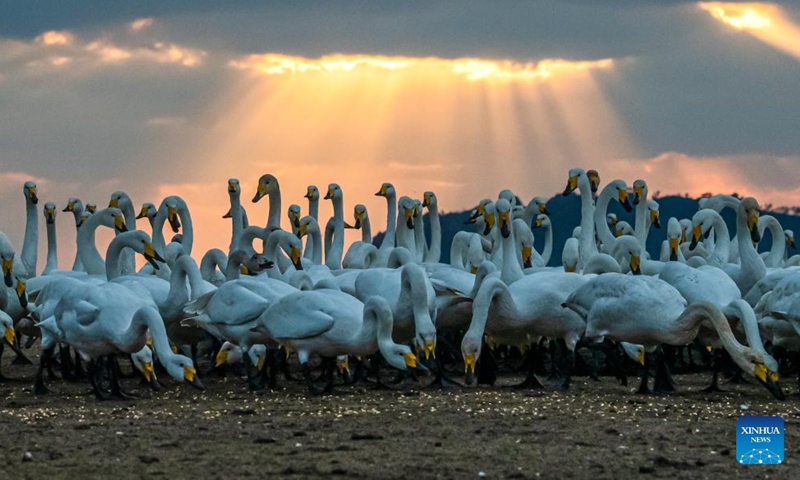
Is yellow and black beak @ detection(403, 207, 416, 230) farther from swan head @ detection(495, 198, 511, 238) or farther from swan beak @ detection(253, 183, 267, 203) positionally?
swan head @ detection(495, 198, 511, 238)

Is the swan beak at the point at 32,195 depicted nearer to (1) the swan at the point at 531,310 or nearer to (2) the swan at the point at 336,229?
(2) the swan at the point at 336,229

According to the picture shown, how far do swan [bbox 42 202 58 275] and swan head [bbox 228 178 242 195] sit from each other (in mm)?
3141

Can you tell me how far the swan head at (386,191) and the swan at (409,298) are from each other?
485 inches

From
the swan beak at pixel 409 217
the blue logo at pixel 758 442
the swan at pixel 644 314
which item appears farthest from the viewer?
the swan beak at pixel 409 217

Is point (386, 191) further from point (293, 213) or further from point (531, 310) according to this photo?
point (531, 310)

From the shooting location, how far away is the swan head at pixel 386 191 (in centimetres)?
3117

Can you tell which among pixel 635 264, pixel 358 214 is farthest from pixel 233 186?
pixel 635 264

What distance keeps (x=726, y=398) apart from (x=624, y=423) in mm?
2867

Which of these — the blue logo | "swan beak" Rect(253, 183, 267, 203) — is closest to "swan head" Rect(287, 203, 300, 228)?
"swan beak" Rect(253, 183, 267, 203)

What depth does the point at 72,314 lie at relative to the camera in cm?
1614

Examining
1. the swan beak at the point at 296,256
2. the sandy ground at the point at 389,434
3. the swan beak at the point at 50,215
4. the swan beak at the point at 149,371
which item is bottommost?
the sandy ground at the point at 389,434

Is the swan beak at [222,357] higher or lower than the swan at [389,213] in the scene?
lower

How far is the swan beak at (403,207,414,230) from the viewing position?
27.6 m

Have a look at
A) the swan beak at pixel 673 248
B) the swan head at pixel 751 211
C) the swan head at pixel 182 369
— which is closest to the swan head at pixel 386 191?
the swan beak at pixel 673 248
